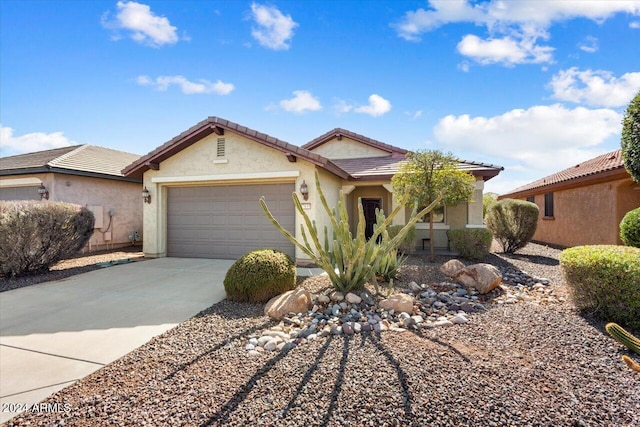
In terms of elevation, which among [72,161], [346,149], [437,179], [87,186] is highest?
[346,149]

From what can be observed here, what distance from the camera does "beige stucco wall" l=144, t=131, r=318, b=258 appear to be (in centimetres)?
973

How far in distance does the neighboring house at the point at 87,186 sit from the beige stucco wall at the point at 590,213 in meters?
19.8

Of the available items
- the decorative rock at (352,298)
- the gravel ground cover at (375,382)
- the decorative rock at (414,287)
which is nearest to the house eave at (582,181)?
the decorative rock at (414,287)

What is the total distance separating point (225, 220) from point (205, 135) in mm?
3070

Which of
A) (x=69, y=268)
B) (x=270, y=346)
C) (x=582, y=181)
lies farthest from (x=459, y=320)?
(x=582, y=181)

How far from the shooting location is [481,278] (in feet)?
20.9

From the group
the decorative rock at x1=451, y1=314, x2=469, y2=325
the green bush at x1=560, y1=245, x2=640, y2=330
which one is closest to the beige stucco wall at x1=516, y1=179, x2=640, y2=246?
the green bush at x1=560, y1=245, x2=640, y2=330

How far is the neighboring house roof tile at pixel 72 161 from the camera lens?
1174 cm

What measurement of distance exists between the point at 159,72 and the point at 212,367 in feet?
32.1

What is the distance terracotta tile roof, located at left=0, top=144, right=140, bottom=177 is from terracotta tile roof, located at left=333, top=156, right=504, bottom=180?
9727 millimetres

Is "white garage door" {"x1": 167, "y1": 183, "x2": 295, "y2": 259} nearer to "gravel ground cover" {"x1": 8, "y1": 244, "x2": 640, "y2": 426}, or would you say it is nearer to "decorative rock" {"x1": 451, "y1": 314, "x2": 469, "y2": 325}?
"gravel ground cover" {"x1": 8, "y1": 244, "x2": 640, "y2": 426}

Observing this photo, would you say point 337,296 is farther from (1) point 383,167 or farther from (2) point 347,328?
(1) point 383,167

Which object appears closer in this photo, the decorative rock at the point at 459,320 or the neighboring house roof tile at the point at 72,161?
the decorative rock at the point at 459,320

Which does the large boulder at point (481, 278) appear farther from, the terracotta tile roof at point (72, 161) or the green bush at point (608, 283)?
the terracotta tile roof at point (72, 161)
